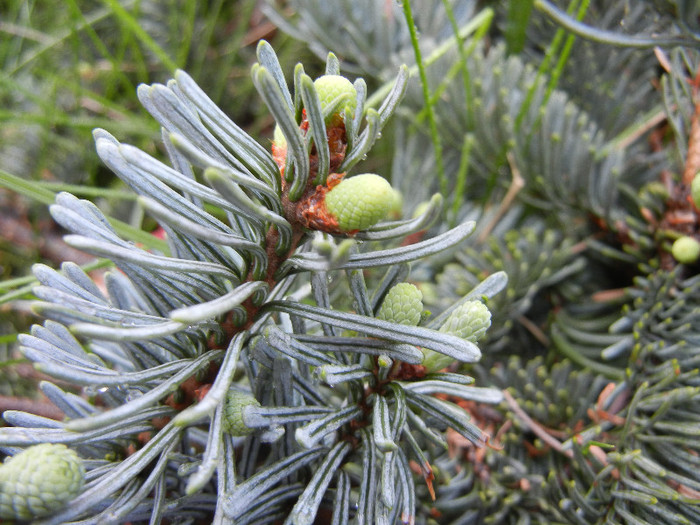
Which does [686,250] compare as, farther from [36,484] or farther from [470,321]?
[36,484]

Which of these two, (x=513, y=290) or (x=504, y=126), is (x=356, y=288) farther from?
(x=504, y=126)

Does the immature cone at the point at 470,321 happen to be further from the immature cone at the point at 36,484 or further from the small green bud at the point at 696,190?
the small green bud at the point at 696,190

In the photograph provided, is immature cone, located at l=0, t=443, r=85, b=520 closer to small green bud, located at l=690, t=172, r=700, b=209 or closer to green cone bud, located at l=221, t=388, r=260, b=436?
green cone bud, located at l=221, t=388, r=260, b=436

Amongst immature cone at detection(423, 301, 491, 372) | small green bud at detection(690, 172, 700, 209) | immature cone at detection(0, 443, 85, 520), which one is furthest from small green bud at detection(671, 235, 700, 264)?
immature cone at detection(0, 443, 85, 520)

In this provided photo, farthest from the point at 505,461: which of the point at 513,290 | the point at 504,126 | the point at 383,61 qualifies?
the point at 383,61

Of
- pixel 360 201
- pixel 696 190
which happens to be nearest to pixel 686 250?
pixel 696 190

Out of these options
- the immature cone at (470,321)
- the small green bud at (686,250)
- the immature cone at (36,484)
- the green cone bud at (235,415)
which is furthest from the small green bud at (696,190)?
the immature cone at (36,484)
